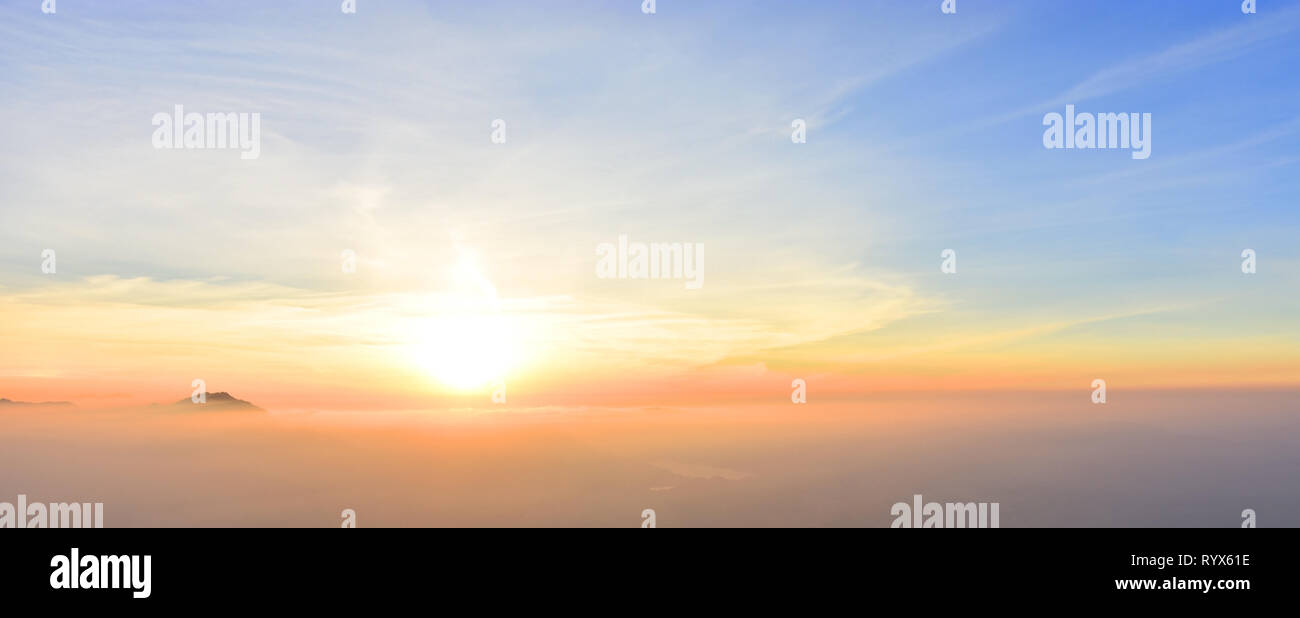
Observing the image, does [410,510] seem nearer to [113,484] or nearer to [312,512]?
[312,512]
